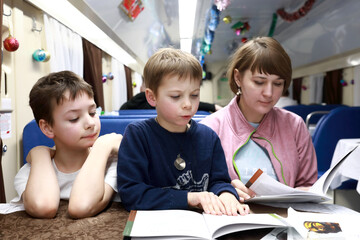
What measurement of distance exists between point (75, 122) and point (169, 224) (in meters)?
0.64

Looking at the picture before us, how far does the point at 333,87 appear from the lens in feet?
28.3

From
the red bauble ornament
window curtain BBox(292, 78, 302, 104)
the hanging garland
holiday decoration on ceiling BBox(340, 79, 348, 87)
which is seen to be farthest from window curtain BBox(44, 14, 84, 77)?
window curtain BBox(292, 78, 302, 104)

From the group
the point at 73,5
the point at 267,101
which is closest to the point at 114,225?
the point at 267,101

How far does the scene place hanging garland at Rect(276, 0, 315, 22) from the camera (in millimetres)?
6296

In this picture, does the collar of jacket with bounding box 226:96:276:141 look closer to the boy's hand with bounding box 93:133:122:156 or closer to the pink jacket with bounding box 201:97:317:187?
the pink jacket with bounding box 201:97:317:187

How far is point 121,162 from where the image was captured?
47.1 inches

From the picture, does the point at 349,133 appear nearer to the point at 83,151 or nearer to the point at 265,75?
the point at 265,75

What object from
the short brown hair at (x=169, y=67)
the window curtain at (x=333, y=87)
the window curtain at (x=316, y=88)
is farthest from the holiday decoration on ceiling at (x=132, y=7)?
the window curtain at (x=316, y=88)

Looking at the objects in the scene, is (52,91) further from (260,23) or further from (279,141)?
(260,23)

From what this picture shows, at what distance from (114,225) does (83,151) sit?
1.67 feet

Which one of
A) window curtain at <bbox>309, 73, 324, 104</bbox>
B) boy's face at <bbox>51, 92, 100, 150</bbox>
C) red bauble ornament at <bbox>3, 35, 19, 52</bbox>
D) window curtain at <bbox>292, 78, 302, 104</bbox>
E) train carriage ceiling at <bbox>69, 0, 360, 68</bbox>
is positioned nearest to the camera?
boy's face at <bbox>51, 92, 100, 150</bbox>

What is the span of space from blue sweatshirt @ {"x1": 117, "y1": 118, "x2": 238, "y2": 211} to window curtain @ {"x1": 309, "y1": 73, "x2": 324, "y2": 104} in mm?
8996

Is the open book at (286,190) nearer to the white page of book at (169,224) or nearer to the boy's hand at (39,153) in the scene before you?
the white page of book at (169,224)

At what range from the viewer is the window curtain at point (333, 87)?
27.6 ft
